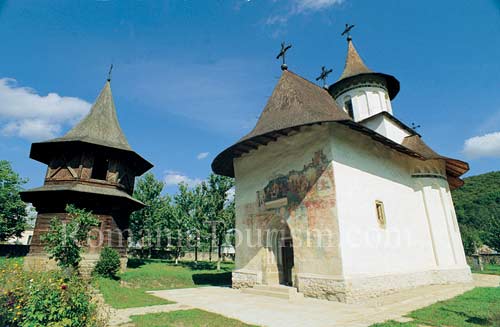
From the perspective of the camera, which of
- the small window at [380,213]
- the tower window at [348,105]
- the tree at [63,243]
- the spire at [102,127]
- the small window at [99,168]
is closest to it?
the tree at [63,243]

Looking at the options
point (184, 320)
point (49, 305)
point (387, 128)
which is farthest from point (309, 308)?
point (387, 128)

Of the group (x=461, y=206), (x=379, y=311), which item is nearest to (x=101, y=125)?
(x=379, y=311)

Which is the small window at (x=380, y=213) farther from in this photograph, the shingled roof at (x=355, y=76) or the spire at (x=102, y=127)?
the spire at (x=102, y=127)

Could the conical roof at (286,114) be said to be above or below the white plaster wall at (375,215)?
above

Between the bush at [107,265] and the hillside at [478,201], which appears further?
the hillside at [478,201]

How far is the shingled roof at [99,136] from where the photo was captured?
15195mm

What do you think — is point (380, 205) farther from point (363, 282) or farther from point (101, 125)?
point (101, 125)

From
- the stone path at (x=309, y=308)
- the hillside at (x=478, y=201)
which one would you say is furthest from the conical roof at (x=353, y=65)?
the hillside at (x=478, y=201)

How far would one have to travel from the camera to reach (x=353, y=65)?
19547mm

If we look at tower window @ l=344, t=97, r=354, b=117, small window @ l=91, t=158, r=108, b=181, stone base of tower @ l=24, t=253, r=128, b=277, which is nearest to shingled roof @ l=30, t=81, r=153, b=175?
small window @ l=91, t=158, r=108, b=181

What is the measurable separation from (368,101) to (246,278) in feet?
45.2

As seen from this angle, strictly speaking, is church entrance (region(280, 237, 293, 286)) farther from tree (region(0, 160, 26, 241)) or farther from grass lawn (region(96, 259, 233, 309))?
tree (region(0, 160, 26, 241))

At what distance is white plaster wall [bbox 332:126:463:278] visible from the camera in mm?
9109

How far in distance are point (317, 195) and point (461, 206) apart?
171 ft
